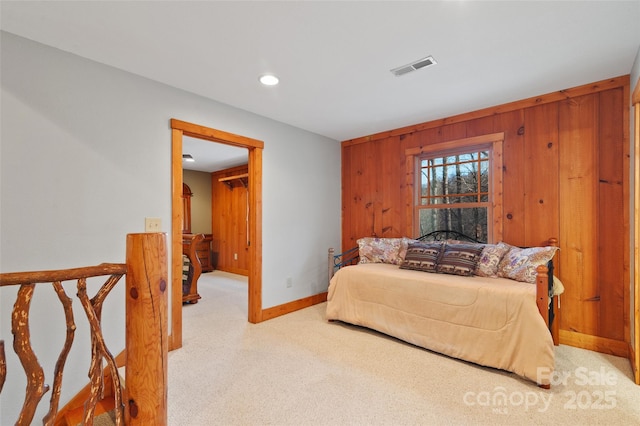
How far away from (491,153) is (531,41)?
1.48 m

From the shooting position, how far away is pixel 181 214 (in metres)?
2.79

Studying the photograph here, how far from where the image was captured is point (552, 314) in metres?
2.71

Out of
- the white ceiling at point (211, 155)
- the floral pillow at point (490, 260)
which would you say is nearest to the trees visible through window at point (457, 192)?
the floral pillow at point (490, 260)

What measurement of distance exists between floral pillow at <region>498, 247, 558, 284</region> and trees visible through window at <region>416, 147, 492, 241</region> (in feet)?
1.95

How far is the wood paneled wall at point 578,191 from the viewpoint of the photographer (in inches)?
103

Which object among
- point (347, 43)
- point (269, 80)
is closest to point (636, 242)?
point (347, 43)

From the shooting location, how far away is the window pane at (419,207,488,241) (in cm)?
349

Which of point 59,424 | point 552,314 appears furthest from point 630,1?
point 59,424

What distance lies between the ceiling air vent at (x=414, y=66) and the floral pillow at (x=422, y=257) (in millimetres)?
1784

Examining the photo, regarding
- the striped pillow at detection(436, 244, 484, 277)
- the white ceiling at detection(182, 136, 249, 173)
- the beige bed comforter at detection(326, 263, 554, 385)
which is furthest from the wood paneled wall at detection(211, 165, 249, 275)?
the striped pillow at detection(436, 244, 484, 277)

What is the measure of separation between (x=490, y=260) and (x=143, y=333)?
9.64 feet

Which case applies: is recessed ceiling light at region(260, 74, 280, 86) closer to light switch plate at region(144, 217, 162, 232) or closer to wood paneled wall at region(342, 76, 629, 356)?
light switch plate at region(144, 217, 162, 232)

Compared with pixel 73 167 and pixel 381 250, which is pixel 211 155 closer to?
pixel 73 167

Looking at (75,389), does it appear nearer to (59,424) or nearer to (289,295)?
(59,424)
